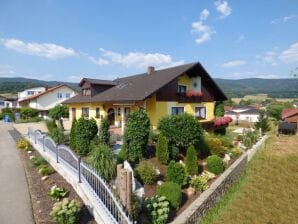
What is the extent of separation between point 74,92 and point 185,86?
105 feet

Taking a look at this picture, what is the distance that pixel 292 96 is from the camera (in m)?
183

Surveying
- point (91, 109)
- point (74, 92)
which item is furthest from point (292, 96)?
point (91, 109)

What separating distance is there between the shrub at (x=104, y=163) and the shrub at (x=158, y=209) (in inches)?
→ 72.8

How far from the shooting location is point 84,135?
1390cm

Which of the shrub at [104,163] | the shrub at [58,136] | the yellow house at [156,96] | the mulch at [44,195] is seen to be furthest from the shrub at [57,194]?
the yellow house at [156,96]

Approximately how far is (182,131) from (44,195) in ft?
25.7

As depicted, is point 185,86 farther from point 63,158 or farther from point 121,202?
point 121,202

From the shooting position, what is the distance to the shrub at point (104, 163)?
969cm

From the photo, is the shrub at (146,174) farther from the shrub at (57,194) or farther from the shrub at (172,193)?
the shrub at (57,194)

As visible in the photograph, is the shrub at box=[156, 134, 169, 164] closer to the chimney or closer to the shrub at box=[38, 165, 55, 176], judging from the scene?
the shrub at box=[38, 165, 55, 176]

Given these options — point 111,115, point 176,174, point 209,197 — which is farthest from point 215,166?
point 111,115

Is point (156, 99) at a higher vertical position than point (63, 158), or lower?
higher

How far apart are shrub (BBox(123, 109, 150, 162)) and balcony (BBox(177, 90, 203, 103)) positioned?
1132cm

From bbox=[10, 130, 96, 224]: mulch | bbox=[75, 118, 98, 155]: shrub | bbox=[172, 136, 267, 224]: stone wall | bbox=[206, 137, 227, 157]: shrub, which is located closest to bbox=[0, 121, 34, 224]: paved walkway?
bbox=[10, 130, 96, 224]: mulch
